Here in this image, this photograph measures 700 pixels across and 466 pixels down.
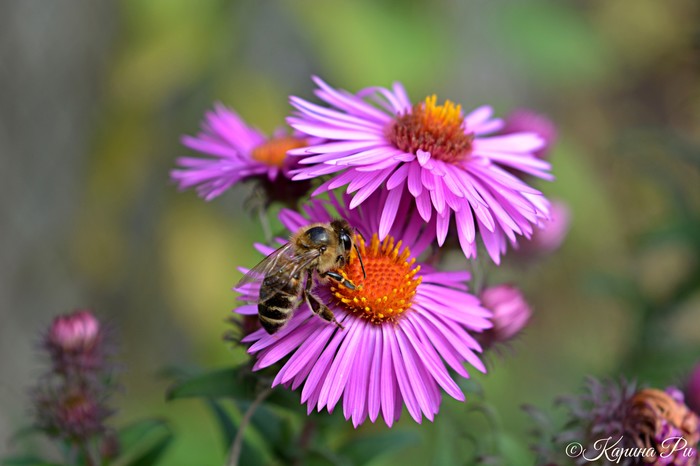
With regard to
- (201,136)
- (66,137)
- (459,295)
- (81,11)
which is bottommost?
(459,295)

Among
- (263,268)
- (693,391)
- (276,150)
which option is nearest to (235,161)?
(276,150)

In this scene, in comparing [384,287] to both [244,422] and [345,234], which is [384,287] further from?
[244,422]

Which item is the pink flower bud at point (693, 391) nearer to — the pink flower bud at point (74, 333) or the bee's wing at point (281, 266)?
the bee's wing at point (281, 266)

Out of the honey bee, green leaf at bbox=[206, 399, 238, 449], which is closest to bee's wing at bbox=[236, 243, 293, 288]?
the honey bee

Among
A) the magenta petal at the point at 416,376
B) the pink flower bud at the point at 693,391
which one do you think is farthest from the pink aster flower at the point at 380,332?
the pink flower bud at the point at 693,391

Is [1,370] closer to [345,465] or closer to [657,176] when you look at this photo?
[345,465]

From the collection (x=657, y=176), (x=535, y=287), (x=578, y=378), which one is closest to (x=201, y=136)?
(x=657, y=176)
